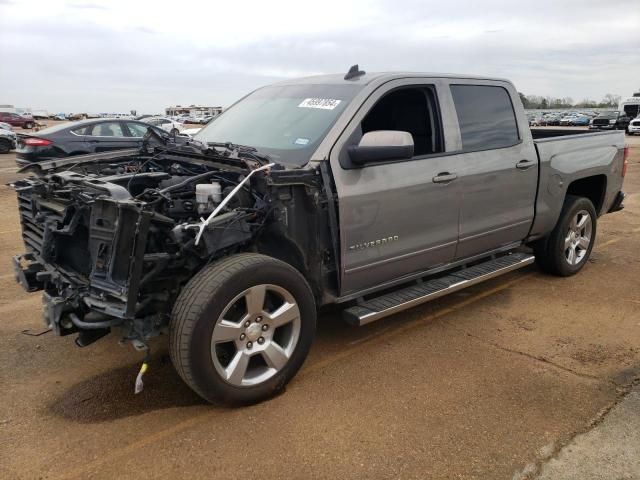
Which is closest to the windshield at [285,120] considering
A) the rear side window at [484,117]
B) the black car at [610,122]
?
the rear side window at [484,117]

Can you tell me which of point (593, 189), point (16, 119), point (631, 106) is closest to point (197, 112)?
point (16, 119)

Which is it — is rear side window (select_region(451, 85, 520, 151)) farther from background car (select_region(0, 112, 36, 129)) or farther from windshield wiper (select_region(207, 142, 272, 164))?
background car (select_region(0, 112, 36, 129))

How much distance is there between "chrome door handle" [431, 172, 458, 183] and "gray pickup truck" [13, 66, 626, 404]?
0.5 inches

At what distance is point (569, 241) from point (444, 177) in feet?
7.89

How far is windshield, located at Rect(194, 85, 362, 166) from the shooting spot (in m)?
3.70

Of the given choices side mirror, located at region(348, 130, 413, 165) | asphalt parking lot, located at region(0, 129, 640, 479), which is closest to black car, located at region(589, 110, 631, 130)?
asphalt parking lot, located at region(0, 129, 640, 479)

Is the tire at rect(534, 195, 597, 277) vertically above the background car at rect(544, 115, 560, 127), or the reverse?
the background car at rect(544, 115, 560, 127)

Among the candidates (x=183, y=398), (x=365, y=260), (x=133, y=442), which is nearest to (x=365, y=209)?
(x=365, y=260)

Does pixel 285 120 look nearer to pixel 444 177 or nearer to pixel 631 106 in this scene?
pixel 444 177

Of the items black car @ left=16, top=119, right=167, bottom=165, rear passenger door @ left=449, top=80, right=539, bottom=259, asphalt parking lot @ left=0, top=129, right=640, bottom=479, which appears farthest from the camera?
black car @ left=16, top=119, right=167, bottom=165

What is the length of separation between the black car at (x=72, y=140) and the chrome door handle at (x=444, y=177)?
9.37 metres

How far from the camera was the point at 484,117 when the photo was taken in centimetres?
462

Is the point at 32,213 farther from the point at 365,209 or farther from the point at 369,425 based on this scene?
the point at 369,425

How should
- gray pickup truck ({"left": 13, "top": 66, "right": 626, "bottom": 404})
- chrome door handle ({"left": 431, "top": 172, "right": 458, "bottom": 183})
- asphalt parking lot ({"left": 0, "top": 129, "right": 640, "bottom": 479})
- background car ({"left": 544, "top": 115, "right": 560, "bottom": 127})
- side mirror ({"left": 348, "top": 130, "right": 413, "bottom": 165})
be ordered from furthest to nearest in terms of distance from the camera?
background car ({"left": 544, "top": 115, "right": 560, "bottom": 127}) < chrome door handle ({"left": 431, "top": 172, "right": 458, "bottom": 183}) < side mirror ({"left": 348, "top": 130, "right": 413, "bottom": 165}) < gray pickup truck ({"left": 13, "top": 66, "right": 626, "bottom": 404}) < asphalt parking lot ({"left": 0, "top": 129, "right": 640, "bottom": 479})
